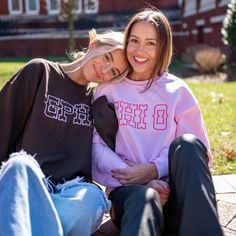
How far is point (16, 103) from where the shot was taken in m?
2.49

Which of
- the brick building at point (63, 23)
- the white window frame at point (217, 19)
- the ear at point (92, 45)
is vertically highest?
the ear at point (92, 45)

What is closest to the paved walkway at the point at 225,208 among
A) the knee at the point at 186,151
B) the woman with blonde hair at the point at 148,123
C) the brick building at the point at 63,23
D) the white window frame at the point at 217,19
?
the woman with blonde hair at the point at 148,123

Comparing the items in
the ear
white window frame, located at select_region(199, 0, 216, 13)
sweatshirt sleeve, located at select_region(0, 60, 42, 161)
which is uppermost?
the ear

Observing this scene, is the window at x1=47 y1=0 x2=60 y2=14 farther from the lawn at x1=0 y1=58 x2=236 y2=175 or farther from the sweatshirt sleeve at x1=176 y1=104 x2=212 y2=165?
the sweatshirt sleeve at x1=176 y1=104 x2=212 y2=165

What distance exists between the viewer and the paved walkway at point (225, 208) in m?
2.69

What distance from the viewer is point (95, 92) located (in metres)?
2.70

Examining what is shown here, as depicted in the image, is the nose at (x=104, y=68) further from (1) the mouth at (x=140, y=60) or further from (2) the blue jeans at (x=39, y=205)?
(2) the blue jeans at (x=39, y=205)

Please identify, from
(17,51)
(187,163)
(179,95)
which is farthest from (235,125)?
(17,51)

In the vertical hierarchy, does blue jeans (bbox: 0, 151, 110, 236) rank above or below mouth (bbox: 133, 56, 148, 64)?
below

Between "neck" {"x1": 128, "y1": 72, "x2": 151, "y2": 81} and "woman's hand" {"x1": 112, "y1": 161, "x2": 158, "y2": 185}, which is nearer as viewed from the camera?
"woman's hand" {"x1": 112, "y1": 161, "x2": 158, "y2": 185}

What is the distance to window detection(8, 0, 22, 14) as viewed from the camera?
25.6 metres

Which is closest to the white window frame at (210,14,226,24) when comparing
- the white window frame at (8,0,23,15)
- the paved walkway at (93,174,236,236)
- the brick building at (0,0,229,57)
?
the brick building at (0,0,229,57)

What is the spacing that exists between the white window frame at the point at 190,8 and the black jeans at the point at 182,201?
68.3ft

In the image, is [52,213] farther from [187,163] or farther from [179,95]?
[179,95]
